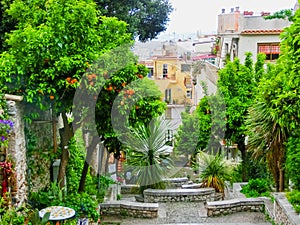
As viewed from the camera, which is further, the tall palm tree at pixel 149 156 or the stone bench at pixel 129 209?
the tall palm tree at pixel 149 156

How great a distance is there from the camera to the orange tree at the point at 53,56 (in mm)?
7094

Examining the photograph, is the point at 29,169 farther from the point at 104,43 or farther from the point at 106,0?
the point at 106,0

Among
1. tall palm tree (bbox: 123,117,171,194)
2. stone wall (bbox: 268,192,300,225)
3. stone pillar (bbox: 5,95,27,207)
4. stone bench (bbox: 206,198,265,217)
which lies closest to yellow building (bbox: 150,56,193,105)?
tall palm tree (bbox: 123,117,171,194)

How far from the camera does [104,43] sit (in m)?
8.05

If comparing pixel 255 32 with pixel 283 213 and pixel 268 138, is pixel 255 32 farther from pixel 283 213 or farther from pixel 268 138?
pixel 283 213

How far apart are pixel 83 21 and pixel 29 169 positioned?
2834mm

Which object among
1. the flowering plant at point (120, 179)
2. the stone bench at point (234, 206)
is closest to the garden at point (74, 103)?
the stone bench at point (234, 206)

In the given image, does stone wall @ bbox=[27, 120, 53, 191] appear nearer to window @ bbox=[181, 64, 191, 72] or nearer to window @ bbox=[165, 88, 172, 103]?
window @ bbox=[165, 88, 172, 103]

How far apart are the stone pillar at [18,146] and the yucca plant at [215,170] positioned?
6.32 metres

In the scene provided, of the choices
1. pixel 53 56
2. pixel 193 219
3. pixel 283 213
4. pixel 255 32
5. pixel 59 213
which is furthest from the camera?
pixel 255 32

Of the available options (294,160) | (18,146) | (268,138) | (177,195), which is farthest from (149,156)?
(18,146)

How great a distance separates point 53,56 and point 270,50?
12.9 meters

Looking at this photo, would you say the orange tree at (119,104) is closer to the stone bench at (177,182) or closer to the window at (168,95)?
the stone bench at (177,182)

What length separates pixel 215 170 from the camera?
40.8 feet
